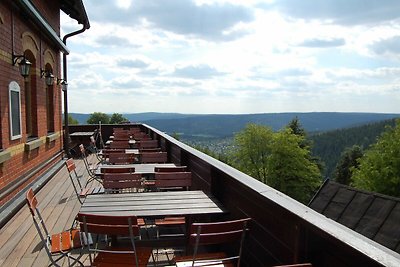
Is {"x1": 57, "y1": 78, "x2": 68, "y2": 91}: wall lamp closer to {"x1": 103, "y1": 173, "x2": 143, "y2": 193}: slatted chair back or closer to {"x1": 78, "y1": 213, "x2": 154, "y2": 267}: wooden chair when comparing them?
{"x1": 103, "y1": 173, "x2": 143, "y2": 193}: slatted chair back

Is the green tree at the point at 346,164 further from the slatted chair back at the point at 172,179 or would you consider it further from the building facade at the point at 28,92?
the slatted chair back at the point at 172,179

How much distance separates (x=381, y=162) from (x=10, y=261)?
27.8m

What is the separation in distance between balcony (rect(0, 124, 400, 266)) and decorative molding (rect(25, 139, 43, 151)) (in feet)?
4.66

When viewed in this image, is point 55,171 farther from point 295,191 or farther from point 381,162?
point 295,191

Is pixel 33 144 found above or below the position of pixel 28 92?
below

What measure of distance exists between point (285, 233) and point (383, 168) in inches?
1059

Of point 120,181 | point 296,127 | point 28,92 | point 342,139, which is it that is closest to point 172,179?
point 120,181

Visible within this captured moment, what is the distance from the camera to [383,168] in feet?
88.0

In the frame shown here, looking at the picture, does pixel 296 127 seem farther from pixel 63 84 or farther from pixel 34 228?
pixel 34 228

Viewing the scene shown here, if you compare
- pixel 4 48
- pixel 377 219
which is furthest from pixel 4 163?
pixel 377 219

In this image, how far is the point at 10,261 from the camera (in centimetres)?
393

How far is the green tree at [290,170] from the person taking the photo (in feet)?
130

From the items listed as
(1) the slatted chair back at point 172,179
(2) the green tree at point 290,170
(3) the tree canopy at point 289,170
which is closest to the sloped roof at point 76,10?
(1) the slatted chair back at point 172,179

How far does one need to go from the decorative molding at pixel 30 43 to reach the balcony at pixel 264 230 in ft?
9.26
